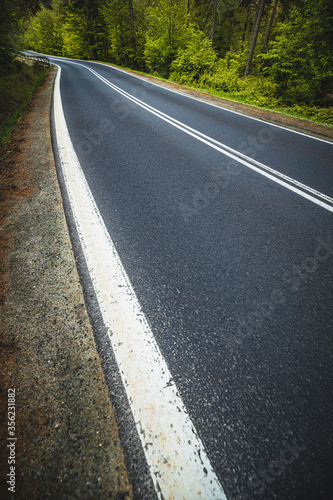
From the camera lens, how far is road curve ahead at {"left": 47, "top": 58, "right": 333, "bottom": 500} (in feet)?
3.42

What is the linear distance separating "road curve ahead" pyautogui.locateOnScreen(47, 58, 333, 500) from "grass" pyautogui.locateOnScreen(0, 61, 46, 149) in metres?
3.77

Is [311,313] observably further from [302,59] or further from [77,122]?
[302,59]

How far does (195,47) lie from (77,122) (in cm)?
1408

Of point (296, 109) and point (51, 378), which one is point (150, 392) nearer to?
point (51, 378)

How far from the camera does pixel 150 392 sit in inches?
49.0

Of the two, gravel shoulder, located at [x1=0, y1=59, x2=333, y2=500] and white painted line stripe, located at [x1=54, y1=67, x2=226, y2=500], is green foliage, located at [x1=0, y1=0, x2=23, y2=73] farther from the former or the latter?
white painted line stripe, located at [x1=54, y1=67, x2=226, y2=500]

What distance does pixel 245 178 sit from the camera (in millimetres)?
3463

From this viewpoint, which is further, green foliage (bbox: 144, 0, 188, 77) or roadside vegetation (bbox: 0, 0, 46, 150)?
green foliage (bbox: 144, 0, 188, 77)

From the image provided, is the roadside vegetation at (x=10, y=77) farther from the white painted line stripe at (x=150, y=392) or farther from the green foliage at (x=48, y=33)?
the green foliage at (x=48, y=33)

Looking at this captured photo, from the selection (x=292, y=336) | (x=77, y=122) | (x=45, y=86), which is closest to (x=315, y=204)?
(x=292, y=336)

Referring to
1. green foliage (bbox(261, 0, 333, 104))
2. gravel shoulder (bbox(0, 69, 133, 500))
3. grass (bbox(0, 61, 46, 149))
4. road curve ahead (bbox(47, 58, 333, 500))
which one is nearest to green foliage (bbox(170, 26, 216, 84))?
green foliage (bbox(261, 0, 333, 104))

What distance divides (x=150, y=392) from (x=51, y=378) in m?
0.60

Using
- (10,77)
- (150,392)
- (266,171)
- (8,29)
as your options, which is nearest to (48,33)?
(10,77)

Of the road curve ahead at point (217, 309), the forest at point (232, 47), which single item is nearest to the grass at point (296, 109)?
the forest at point (232, 47)
